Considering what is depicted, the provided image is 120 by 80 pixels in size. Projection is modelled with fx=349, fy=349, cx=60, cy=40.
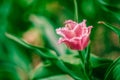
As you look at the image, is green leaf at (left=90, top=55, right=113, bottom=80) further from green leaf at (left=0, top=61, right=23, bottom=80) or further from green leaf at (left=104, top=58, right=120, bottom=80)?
green leaf at (left=0, top=61, right=23, bottom=80)

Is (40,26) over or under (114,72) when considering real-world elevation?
over

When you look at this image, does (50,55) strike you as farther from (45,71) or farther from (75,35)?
(75,35)

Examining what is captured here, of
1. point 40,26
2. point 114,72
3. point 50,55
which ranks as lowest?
point 114,72

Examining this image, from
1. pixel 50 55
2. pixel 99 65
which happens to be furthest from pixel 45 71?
pixel 99 65

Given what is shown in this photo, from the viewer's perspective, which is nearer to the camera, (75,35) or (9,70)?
(75,35)

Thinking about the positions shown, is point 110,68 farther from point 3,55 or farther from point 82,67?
point 3,55

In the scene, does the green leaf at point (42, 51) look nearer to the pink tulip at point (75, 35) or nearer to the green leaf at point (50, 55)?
the green leaf at point (50, 55)

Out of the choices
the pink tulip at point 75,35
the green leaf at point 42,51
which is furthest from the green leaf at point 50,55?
the pink tulip at point 75,35
